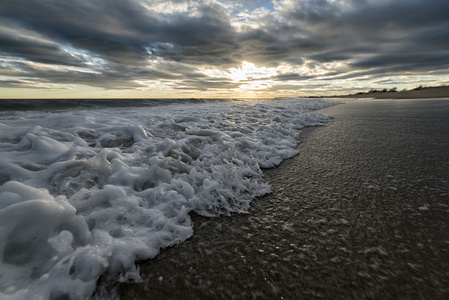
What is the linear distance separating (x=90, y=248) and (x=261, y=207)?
1.16 m

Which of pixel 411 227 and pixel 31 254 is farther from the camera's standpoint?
pixel 411 227

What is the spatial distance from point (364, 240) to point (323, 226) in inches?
9.0

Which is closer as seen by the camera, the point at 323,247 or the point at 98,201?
the point at 323,247

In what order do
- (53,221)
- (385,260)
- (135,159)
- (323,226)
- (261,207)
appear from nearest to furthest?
(385,260), (53,221), (323,226), (261,207), (135,159)

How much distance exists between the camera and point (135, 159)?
7.77 feet

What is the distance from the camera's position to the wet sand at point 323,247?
3.18 ft

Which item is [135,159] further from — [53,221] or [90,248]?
[90,248]

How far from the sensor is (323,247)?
1200mm

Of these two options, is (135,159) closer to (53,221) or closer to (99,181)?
(99,181)

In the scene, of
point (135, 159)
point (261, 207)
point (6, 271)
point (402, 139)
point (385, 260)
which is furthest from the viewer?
point (402, 139)

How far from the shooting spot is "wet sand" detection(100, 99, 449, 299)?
97 cm

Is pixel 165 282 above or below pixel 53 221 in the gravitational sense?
below

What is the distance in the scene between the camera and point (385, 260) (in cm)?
108

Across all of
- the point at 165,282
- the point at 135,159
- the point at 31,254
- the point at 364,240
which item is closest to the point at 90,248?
the point at 31,254
